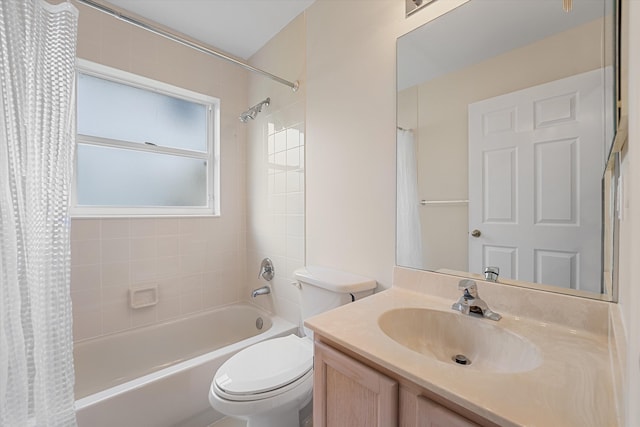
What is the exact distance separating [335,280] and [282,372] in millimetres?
451

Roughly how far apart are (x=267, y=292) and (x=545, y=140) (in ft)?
5.85

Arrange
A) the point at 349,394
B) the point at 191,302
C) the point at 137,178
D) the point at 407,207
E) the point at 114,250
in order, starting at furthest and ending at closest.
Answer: the point at 191,302, the point at 137,178, the point at 114,250, the point at 407,207, the point at 349,394

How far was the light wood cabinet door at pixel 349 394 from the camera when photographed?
65 centimetres

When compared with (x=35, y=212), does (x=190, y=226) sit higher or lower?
lower

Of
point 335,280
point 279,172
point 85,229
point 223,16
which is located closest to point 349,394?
point 335,280

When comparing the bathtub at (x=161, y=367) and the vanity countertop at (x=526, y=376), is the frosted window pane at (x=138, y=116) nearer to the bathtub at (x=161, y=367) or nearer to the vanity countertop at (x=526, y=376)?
the bathtub at (x=161, y=367)

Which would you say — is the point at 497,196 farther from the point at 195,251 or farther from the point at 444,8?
the point at 195,251

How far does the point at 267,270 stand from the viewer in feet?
6.75

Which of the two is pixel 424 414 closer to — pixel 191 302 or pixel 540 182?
pixel 540 182

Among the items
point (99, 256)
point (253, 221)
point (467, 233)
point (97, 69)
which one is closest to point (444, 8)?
point (467, 233)

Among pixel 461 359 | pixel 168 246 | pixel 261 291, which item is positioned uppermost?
pixel 168 246

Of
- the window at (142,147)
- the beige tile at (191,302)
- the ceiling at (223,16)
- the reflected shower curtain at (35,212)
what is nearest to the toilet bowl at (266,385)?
the reflected shower curtain at (35,212)

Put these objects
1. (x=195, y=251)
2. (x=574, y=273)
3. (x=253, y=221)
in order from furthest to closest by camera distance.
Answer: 1. (x=253, y=221)
2. (x=195, y=251)
3. (x=574, y=273)

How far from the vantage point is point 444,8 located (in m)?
1.09
